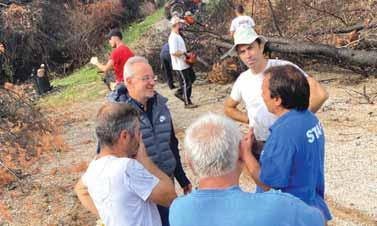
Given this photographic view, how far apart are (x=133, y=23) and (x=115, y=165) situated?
17.2 m

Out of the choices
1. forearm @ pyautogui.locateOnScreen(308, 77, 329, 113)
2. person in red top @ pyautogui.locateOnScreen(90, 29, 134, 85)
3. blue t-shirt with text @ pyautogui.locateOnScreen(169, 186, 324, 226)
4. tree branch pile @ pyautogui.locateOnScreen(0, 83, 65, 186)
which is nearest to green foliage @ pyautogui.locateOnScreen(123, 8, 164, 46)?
tree branch pile @ pyautogui.locateOnScreen(0, 83, 65, 186)

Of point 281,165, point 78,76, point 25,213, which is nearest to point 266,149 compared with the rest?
point 281,165

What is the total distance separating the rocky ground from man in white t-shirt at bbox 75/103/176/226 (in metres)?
2.64

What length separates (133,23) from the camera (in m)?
18.9

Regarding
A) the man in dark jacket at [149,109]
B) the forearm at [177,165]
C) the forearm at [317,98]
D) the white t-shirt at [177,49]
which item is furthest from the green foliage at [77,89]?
the forearm at [317,98]

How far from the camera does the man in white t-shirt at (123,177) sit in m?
2.24

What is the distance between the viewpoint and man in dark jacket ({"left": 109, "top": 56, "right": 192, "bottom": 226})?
3.09 metres

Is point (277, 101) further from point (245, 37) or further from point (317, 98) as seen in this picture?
point (245, 37)

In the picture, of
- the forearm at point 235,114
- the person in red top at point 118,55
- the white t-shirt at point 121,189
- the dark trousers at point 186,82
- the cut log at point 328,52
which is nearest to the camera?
the white t-shirt at point 121,189

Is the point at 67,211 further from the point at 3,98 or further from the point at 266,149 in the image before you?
the point at 266,149

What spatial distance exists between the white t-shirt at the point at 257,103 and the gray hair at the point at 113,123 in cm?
98

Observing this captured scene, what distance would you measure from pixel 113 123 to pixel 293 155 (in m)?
0.87

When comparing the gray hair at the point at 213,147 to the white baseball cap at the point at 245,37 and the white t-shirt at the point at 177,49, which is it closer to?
the white baseball cap at the point at 245,37

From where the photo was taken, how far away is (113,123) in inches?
91.7
